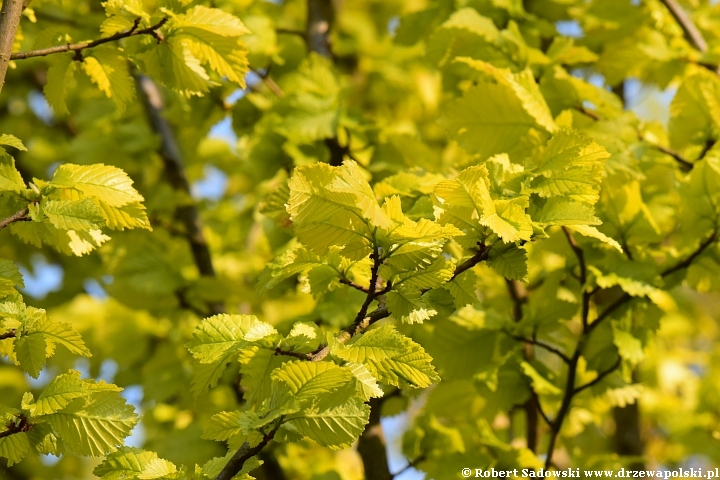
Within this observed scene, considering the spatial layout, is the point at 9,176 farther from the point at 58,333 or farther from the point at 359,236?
the point at 359,236

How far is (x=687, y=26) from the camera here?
2.20m

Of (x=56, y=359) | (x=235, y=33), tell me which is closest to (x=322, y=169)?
(x=235, y=33)

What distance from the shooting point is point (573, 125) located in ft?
5.87

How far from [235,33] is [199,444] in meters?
1.26

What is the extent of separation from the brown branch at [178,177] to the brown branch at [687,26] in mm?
1542

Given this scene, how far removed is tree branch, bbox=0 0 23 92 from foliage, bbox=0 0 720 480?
3.5 inches

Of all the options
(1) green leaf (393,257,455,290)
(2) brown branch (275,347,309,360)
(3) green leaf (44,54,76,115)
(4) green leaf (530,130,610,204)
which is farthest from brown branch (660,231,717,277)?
(3) green leaf (44,54,76,115)

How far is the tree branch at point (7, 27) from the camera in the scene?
3.82 ft

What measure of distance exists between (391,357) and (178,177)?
1.69 meters

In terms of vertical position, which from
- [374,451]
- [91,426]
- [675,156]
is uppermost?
[91,426]

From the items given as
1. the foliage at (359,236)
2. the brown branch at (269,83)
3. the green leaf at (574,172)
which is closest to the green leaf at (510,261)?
the foliage at (359,236)

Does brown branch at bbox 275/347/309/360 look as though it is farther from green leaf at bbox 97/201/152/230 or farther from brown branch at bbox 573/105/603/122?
brown branch at bbox 573/105/603/122

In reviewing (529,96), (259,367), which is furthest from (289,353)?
(529,96)

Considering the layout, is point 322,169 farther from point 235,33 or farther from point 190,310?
point 190,310
